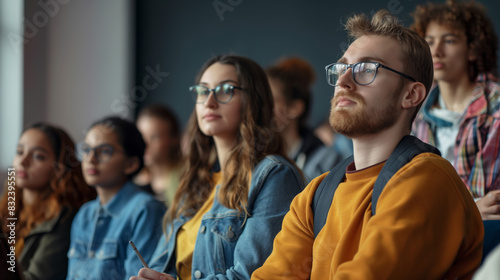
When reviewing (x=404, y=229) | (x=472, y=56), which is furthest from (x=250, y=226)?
(x=472, y=56)

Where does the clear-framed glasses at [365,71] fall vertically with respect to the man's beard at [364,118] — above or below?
above

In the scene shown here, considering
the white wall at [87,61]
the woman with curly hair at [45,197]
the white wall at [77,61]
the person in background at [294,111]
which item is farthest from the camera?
the white wall at [87,61]

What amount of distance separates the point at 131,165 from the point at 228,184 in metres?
0.76

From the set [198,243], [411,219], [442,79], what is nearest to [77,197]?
[198,243]

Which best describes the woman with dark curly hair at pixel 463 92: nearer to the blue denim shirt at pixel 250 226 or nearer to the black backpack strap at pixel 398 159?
the blue denim shirt at pixel 250 226

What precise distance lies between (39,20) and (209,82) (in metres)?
2.80

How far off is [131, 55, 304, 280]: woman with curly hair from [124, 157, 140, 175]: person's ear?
0.38 m

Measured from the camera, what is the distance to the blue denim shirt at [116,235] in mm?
2205

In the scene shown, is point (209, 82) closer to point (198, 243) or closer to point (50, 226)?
point (198, 243)

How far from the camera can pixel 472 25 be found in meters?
2.34

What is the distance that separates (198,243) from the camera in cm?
185

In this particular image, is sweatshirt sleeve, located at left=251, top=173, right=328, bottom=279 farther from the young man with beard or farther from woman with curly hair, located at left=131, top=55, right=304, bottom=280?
woman with curly hair, located at left=131, top=55, right=304, bottom=280

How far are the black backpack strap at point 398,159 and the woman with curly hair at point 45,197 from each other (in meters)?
1.68

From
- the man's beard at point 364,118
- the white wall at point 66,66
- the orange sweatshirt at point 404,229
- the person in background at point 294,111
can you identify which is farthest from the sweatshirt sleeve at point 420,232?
the white wall at point 66,66
